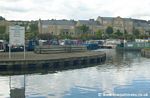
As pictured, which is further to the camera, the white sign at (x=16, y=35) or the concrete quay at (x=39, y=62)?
the white sign at (x=16, y=35)

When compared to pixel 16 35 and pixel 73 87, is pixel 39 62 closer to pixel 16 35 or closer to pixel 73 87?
pixel 16 35

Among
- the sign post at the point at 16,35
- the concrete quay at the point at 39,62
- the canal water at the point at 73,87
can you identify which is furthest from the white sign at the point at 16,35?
the canal water at the point at 73,87

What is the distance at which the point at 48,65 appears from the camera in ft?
155

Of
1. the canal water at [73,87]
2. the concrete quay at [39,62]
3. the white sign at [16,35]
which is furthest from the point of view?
the white sign at [16,35]

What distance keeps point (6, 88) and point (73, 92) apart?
19.0 feet

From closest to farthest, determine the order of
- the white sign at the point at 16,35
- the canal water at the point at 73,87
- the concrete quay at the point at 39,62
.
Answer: the canal water at the point at 73,87 < the concrete quay at the point at 39,62 < the white sign at the point at 16,35

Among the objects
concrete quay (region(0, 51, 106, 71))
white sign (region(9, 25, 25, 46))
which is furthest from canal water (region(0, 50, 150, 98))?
white sign (region(9, 25, 25, 46))

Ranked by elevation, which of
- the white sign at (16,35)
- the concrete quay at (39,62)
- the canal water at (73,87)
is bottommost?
the canal water at (73,87)

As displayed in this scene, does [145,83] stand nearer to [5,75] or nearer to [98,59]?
[5,75]

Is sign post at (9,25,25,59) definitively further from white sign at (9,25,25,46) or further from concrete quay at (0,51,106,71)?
concrete quay at (0,51,106,71)

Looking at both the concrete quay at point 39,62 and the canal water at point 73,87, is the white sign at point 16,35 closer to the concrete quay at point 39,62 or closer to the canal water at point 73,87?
the concrete quay at point 39,62

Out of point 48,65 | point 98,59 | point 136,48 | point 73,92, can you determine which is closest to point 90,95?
point 73,92

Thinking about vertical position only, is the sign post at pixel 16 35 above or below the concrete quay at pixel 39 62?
above

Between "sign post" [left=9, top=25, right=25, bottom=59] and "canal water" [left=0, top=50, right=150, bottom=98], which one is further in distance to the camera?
"sign post" [left=9, top=25, right=25, bottom=59]
